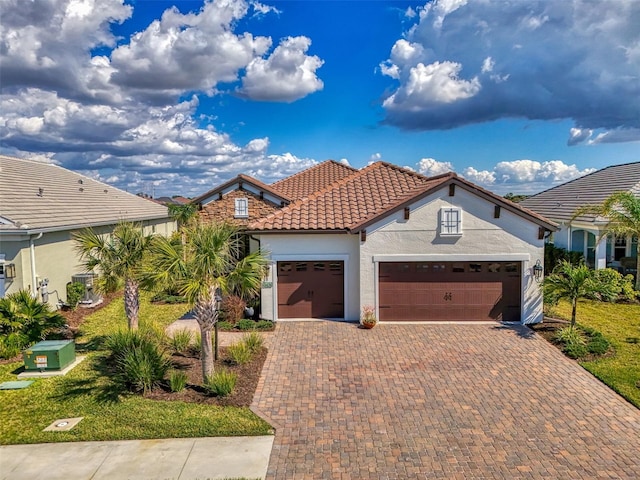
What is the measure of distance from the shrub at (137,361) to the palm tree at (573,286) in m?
12.0

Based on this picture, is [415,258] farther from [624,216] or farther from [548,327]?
[624,216]

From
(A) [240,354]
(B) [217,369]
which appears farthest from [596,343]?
(B) [217,369]

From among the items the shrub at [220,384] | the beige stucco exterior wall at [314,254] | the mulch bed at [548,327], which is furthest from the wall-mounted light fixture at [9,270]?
the mulch bed at [548,327]

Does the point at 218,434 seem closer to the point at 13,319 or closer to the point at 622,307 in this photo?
the point at 13,319

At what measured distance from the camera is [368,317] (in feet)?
49.7

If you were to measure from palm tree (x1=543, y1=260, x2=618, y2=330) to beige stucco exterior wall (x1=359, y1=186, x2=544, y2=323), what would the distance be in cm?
95

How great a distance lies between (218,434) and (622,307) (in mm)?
16894

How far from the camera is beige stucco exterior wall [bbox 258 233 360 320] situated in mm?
16047

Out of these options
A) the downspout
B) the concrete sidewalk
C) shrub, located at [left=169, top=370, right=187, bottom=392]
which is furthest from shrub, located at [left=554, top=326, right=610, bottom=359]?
the downspout

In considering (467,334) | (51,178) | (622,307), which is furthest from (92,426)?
(51,178)

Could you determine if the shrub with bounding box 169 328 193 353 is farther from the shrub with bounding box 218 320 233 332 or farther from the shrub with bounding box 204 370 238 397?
the shrub with bounding box 204 370 238 397

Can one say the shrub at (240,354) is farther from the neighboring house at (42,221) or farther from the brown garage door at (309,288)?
the neighboring house at (42,221)

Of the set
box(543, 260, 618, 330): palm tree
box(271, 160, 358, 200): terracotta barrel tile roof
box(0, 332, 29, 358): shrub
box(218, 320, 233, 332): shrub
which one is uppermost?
box(271, 160, 358, 200): terracotta barrel tile roof

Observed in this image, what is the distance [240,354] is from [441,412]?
532 centimetres
